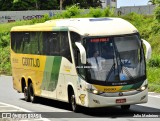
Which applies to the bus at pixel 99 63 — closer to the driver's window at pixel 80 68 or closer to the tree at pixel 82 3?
the driver's window at pixel 80 68

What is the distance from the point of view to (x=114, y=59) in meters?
18.7

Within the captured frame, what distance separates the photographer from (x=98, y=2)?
110 m

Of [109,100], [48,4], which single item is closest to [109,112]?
[109,100]

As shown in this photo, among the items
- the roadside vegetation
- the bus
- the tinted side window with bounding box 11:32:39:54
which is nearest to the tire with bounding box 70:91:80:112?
the bus

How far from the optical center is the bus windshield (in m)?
18.6

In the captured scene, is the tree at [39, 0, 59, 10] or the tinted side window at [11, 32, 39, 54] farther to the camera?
the tree at [39, 0, 59, 10]

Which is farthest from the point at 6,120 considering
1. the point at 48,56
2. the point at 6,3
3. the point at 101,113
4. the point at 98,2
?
the point at 98,2

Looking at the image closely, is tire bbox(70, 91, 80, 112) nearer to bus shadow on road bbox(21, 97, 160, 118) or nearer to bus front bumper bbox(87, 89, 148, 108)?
bus shadow on road bbox(21, 97, 160, 118)

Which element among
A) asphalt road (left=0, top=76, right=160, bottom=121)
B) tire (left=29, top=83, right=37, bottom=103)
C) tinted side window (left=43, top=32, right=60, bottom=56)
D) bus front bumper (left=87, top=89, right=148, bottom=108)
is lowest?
tire (left=29, top=83, right=37, bottom=103)

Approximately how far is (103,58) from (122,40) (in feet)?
3.16

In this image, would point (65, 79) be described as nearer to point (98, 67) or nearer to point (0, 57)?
A: point (98, 67)

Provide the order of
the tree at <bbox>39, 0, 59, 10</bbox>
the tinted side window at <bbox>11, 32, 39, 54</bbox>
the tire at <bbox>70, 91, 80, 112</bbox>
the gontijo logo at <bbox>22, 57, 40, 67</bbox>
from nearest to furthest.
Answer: the tire at <bbox>70, 91, 80, 112</bbox>, the gontijo logo at <bbox>22, 57, 40, 67</bbox>, the tinted side window at <bbox>11, 32, 39, 54</bbox>, the tree at <bbox>39, 0, 59, 10</bbox>

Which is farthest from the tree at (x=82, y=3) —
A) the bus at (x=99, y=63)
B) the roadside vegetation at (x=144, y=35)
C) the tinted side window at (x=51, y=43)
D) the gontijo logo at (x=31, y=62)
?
the bus at (x=99, y=63)

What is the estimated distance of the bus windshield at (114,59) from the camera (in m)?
18.6
